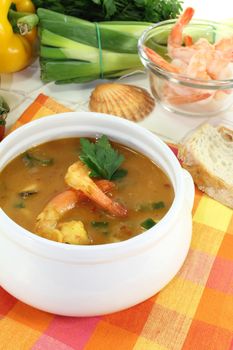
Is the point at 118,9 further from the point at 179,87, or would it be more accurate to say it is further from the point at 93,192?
the point at 93,192

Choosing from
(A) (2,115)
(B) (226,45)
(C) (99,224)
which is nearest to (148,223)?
(C) (99,224)

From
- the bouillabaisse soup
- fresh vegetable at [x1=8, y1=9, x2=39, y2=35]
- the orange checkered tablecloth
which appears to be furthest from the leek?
the orange checkered tablecloth

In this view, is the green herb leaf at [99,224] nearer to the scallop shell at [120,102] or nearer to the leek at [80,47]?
the scallop shell at [120,102]

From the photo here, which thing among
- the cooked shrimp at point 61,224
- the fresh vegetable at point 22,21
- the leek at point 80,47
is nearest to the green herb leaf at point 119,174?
the cooked shrimp at point 61,224

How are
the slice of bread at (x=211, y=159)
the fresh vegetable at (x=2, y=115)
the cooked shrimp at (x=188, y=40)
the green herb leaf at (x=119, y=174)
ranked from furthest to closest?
1. the cooked shrimp at (x=188, y=40)
2. the fresh vegetable at (x=2, y=115)
3. the slice of bread at (x=211, y=159)
4. the green herb leaf at (x=119, y=174)

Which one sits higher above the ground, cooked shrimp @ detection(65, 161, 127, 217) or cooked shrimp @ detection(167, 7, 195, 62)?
cooked shrimp @ detection(65, 161, 127, 217)

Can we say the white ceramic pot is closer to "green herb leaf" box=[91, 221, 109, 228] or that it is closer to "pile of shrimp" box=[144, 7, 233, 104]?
"green herb leaf" box=[91, 221, 109, 228]

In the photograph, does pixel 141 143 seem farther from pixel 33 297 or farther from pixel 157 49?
pixel 157 49
